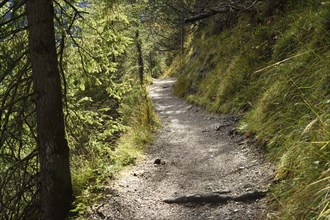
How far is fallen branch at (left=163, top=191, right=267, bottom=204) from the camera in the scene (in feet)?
14.3

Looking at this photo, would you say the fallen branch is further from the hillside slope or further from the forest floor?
the hillside slope

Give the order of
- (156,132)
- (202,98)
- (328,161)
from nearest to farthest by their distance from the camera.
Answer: (328,161) < (156,132) < (202,98)

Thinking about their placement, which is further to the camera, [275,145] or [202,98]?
[202,98]

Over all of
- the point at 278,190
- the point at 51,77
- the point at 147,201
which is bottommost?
the point at 147,201

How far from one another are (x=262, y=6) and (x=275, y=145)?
278 inches

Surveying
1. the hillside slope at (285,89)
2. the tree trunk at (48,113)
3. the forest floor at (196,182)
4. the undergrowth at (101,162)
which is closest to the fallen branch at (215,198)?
the forest floor at (196,182)

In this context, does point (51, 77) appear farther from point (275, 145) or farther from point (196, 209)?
point (275, 145)

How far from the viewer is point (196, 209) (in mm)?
4656

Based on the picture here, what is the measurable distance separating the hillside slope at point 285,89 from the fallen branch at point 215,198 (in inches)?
12.9

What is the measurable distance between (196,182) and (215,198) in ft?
2.69

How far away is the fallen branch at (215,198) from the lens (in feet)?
14.3

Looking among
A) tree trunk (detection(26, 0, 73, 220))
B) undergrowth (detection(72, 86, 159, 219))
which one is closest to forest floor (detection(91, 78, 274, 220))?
undergrowth (detection(72, 86, 159, 219))

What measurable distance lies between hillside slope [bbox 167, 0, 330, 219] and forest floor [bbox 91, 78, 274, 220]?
36 centimetres

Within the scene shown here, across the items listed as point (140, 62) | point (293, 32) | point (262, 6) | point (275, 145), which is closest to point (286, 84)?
point (275, 145)
